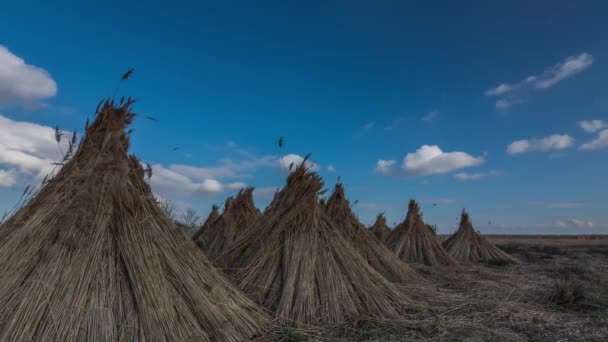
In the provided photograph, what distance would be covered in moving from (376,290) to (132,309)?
9.25ft

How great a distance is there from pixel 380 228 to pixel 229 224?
23.1 feet

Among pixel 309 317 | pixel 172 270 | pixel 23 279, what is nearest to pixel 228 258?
pixel 309 317

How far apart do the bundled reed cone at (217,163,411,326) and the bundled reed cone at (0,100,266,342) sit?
0.87m

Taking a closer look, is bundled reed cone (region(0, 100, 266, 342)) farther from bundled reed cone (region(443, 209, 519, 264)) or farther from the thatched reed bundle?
bundled reed cone (region(443, 209, 519, 264))

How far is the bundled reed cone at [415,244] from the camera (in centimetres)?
1037

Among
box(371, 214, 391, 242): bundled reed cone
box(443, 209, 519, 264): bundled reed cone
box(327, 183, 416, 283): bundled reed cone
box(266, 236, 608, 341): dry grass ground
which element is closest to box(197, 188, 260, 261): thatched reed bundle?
box(327, 183, 416, 283): bundled reed cone

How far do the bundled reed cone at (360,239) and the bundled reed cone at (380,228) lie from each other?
7685 mm

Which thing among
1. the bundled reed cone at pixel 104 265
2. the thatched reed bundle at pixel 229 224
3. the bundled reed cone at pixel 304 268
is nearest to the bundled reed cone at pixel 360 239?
the bundled reed cone at pixel 304 268

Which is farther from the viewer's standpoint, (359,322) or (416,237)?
(416,237)

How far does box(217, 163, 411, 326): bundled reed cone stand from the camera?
4094 millimetres

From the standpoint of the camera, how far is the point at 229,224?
943cm

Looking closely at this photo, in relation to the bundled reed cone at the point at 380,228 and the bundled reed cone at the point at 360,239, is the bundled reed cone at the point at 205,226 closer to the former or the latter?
the bundled reed cone at the point at 360,239

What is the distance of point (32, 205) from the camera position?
2.98 m

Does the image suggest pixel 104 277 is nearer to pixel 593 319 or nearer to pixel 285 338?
pixel 285 338
